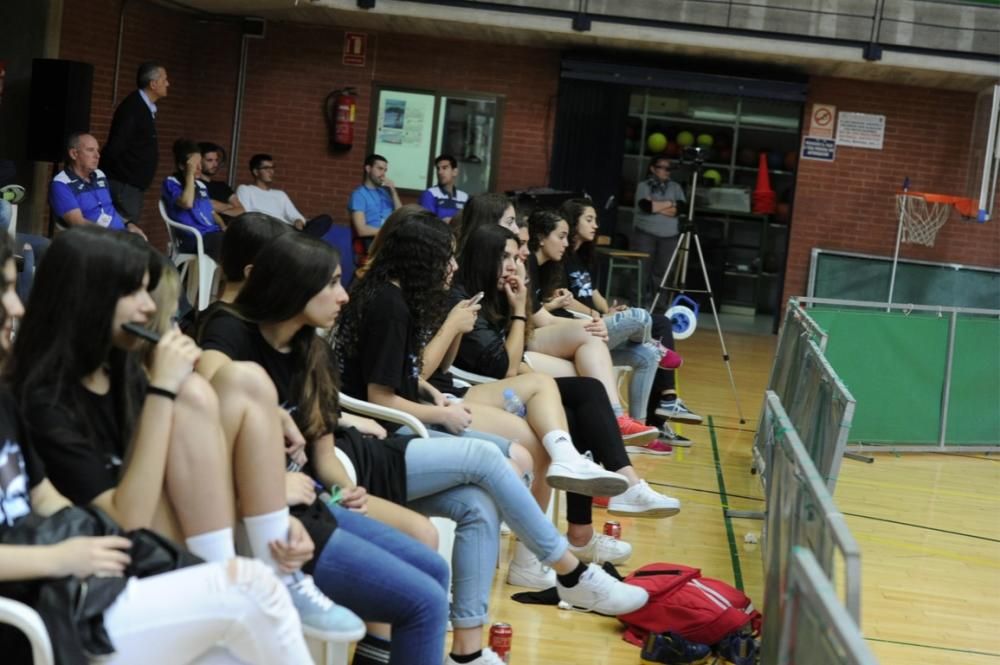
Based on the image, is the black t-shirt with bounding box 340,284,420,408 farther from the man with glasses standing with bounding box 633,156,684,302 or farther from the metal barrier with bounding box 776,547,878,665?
the man with glasses standing with bounding box 633,156,684,302

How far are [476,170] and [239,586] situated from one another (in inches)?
494

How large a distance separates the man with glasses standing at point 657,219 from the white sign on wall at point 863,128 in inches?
76.0

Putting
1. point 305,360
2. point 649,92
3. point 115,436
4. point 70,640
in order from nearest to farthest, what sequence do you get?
point 70,640 < point 115,436 < point 305,360 < point 649,92

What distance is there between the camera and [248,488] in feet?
9.08

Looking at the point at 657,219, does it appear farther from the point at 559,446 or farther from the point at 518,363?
the point at 559,446

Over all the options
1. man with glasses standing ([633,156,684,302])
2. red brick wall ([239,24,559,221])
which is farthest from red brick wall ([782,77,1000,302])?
red brick wall ([239,24,559,221])

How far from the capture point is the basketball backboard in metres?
13.1

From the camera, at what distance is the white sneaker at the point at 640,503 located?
498cm

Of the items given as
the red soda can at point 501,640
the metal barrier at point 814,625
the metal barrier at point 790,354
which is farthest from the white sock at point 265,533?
the metal barrier at point 790,354

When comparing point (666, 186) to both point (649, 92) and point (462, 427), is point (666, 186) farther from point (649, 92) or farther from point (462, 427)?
point (462, 427)

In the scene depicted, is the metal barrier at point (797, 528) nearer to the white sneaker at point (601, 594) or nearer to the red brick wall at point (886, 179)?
the white sneaker at point (601, 594)

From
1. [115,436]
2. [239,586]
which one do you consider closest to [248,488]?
[115,436]

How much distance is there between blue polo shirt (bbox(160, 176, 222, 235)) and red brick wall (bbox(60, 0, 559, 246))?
4.74 metres

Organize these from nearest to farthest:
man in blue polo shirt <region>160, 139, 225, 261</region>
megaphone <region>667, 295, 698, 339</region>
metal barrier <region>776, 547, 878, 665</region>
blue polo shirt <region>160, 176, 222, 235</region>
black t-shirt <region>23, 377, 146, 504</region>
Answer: metal barrier <region>776, 547, 878, 665</region>, black t-shirt <region>23, 377, 146, 504</region>, megaphone <region>667, 295, 698, 339</region>, man in blue polo shirt <region>160, 139, 225, 261</region>, blue polo shirt <region>160, 176, 222, 235</region>
